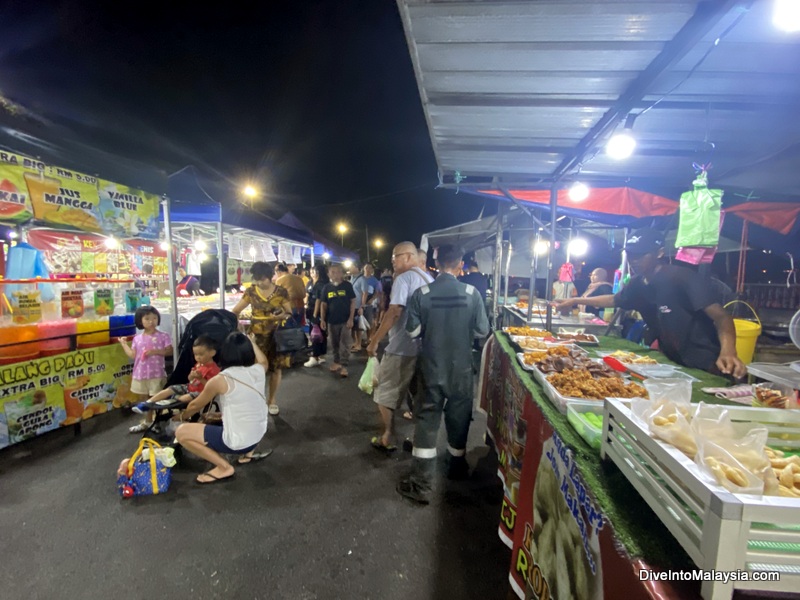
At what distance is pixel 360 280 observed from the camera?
8.62 meters

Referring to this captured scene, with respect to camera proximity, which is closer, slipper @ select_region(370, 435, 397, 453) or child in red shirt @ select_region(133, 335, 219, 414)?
child in red shirt @ select_region(133, 335, 219, 414)

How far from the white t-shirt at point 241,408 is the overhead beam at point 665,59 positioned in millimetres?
3767

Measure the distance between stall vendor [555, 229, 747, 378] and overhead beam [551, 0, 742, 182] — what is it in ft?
4.66

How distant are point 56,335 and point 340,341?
398 cm

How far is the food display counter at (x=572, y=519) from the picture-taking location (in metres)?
1.07

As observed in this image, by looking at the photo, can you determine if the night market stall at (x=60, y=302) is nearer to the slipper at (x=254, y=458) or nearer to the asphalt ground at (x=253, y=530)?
the asphalt ground at (x=253, y=530)

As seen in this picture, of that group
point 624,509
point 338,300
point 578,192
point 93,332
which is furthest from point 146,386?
point 578,192

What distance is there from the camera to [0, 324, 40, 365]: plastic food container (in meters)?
3.76

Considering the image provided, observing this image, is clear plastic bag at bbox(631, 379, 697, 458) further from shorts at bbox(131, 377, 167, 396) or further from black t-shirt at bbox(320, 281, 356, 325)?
black t-shirt at bbox(320, 281, 356, 325)

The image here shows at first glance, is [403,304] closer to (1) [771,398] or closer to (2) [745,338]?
(1) [771,398]

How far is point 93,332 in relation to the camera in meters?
4.62

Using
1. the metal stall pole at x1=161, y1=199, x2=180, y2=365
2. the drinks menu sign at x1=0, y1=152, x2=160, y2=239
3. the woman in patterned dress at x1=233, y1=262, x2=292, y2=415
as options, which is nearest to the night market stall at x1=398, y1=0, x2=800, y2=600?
the woman in patterned dress at x1=233, y1=262, x2=292, y2=415

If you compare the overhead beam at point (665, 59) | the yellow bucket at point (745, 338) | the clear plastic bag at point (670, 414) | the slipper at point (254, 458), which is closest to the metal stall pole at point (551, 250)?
the overhead beam at point (665, 59)

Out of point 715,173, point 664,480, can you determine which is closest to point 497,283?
point 715,173
